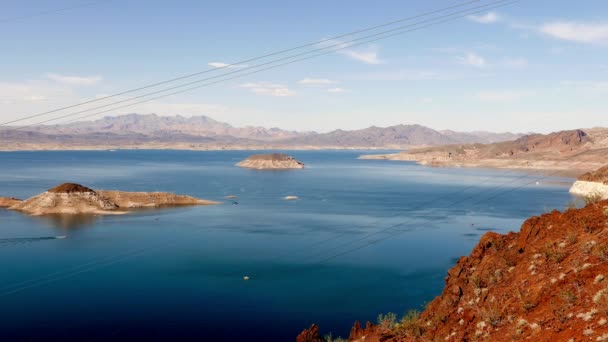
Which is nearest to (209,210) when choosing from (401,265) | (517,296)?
(401,265)

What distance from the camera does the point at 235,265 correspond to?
186ft

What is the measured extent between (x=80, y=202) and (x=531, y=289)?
9819 cm

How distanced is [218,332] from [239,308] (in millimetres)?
5782

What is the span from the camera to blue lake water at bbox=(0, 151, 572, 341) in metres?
38.2

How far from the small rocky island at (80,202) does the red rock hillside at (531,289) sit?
3474 inches

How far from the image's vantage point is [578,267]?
16.7 meters

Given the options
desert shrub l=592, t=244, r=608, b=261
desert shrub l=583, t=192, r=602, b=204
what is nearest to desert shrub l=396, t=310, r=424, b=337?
desert shrub l=592, t=244, r=608, b=261

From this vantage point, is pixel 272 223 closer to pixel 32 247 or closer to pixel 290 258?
pixel 290 258

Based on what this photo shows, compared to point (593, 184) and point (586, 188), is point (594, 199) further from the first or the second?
point (586, 188)

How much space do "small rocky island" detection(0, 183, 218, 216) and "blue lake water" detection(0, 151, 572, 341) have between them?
5402 mm

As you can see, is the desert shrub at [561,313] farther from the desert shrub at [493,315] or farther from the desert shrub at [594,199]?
the desert shrub at [594,199]

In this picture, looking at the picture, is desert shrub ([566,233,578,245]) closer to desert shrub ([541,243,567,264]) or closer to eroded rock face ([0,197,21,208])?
desert shrub ([541,243,567,264])

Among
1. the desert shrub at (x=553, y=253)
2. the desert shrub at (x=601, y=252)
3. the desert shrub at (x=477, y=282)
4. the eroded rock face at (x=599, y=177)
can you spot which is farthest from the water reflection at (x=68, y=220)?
the eroded rock face at (x=599, y=177)

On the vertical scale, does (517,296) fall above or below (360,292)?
above
